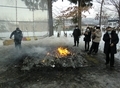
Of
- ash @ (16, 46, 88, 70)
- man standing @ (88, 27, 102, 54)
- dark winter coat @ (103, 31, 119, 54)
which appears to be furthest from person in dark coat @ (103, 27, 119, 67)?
man standing @ (88, 27, 102, 54)

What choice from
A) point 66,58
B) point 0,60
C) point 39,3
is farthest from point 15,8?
point 66,58

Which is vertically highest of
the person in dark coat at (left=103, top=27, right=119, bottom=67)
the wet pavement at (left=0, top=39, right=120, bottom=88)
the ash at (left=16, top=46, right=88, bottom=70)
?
the person in dark coat at (left=103, top=27, right=119, bottom=67)

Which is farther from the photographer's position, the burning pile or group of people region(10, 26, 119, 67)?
the burning pile

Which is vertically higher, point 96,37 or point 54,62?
point 96,37

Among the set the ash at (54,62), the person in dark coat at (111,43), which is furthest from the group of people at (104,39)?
the ash at (54,62)

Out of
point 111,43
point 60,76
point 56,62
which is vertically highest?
point 111,43

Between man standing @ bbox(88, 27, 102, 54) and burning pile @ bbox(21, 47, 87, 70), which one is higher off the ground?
man standing @ bbox(88, 27, 102, 54)

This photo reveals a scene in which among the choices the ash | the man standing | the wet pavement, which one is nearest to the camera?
the wet pavement

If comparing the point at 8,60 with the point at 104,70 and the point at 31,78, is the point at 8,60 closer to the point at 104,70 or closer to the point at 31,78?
the point at 31,78

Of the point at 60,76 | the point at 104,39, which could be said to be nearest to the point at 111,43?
the point at 104,39

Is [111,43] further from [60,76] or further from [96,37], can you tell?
[96,37]

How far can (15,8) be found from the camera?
72.8ft

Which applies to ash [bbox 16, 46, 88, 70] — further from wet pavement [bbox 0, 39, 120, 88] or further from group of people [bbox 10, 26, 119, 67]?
group of people [bbox 10, 26, 119, 67]

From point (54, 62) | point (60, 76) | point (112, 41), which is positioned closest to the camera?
point (60, 76)
